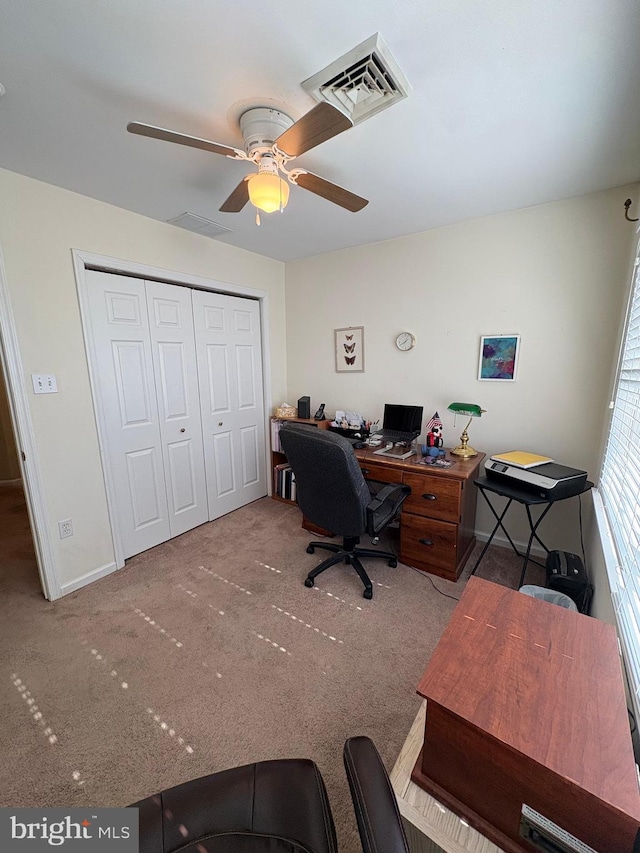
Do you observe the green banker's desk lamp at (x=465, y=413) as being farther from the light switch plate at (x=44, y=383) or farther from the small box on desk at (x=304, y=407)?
the light switch plate at (x=44, y=383)

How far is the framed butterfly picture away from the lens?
311 cm

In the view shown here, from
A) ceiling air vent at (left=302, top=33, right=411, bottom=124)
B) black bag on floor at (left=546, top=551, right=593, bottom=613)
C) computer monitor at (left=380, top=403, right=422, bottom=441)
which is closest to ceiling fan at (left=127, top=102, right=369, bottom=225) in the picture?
ceiling air vent at (left=302, top=33, right=411, bottom=124)

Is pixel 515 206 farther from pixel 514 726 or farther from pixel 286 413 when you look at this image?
pixel 514 726

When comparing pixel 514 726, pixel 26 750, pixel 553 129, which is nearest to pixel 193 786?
pixel 514 726

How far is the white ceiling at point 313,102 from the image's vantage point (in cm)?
103

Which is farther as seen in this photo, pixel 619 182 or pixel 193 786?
pixel 619 182

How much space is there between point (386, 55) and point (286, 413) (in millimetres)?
2725

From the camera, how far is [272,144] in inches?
54.2

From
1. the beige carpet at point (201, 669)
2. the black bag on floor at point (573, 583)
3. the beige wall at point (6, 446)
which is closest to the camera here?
the beige carpet at point (201, 669)

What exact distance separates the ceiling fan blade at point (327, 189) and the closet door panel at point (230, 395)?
5.21 ft

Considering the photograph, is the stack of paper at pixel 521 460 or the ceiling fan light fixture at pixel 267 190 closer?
the ceiling fan light fixture at pixel 267 190

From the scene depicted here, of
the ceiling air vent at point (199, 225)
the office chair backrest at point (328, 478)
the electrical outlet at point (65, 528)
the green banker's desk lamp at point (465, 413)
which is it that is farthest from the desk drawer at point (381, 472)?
the ceiling air vent at point (199, 225)

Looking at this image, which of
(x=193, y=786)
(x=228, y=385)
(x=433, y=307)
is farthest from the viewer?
(x=228, y=385)

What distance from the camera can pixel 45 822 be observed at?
84cm
